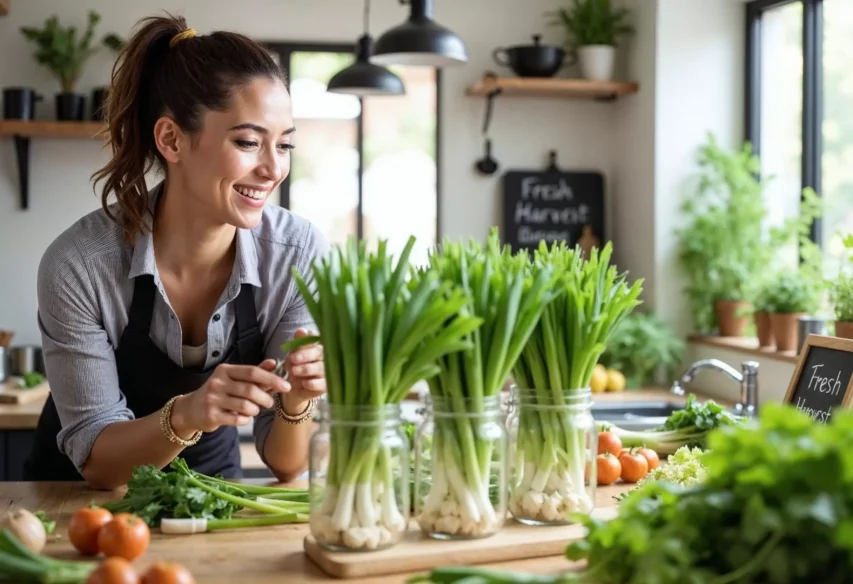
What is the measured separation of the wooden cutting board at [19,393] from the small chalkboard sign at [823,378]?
2.46 meters

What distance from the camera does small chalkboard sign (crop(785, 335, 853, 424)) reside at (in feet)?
6.75

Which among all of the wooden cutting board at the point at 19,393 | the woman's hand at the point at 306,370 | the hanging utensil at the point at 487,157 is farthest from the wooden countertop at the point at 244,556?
the hanging utensil at the point at 487,157

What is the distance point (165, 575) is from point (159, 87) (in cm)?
125

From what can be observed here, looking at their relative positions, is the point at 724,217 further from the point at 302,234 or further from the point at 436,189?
the point at 302,234

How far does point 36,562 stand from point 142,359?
2.98 feet

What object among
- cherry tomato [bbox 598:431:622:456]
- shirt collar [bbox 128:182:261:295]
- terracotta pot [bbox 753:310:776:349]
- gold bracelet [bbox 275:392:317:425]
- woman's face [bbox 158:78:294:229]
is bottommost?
cherry tomato [bbox 598:431:622:456]

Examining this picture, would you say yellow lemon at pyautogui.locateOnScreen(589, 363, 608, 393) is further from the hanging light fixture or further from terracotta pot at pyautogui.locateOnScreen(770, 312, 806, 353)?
the hanging light fixture

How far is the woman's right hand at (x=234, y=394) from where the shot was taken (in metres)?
1.69

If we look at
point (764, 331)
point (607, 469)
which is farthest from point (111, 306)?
point (764, 331)

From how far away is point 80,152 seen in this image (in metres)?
4.76

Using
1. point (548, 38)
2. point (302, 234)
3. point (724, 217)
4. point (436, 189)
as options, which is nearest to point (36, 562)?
point (302, 234)

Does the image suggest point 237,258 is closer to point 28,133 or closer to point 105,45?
point 28,133

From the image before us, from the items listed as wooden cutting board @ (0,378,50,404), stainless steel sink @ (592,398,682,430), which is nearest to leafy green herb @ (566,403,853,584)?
stainless steel sink @ (592,398,682,430)

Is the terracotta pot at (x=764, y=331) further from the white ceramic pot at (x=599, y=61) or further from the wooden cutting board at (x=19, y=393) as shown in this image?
the wooden cutting board at (x=19, y=393)
